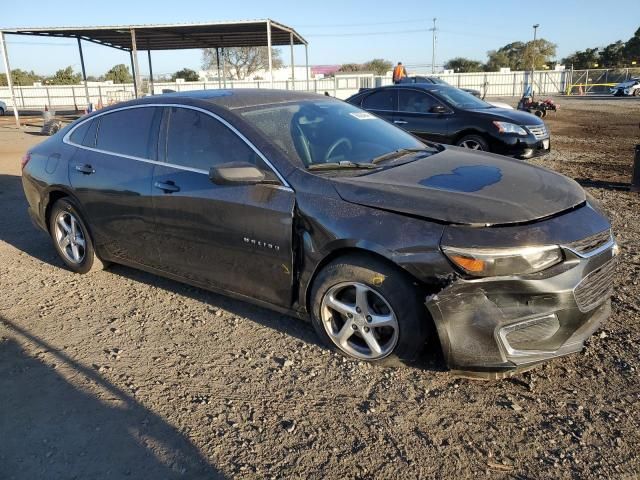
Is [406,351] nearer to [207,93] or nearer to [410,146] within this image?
[410,146]

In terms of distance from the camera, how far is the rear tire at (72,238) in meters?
4.85

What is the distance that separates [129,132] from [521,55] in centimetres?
8625

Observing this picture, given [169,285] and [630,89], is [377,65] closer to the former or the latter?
[630,89]

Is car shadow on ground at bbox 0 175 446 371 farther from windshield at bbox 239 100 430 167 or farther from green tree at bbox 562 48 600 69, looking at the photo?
green tree at bbox 562 48 600 69

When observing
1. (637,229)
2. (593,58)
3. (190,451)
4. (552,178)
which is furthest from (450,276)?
(593,58)

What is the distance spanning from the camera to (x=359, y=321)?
3.23 meters

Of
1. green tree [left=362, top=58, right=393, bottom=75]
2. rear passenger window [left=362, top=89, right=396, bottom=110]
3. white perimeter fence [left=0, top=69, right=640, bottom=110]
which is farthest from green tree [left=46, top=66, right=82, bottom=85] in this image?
rear passenger window [left=362, top=89, right=396, bottom=110]

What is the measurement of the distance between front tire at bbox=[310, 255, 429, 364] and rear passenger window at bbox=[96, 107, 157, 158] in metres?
1.89

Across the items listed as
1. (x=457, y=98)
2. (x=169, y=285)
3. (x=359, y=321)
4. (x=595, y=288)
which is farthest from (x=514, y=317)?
(x=457, y=98)

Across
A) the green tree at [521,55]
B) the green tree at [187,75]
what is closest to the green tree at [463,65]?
the green tree at [521,55]

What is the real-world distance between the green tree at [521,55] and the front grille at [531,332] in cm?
7741

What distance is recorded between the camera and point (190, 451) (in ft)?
8.47

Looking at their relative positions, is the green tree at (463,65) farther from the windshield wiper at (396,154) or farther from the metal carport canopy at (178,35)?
the windshield wiper at (396,154)

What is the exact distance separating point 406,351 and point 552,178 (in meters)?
1.54
